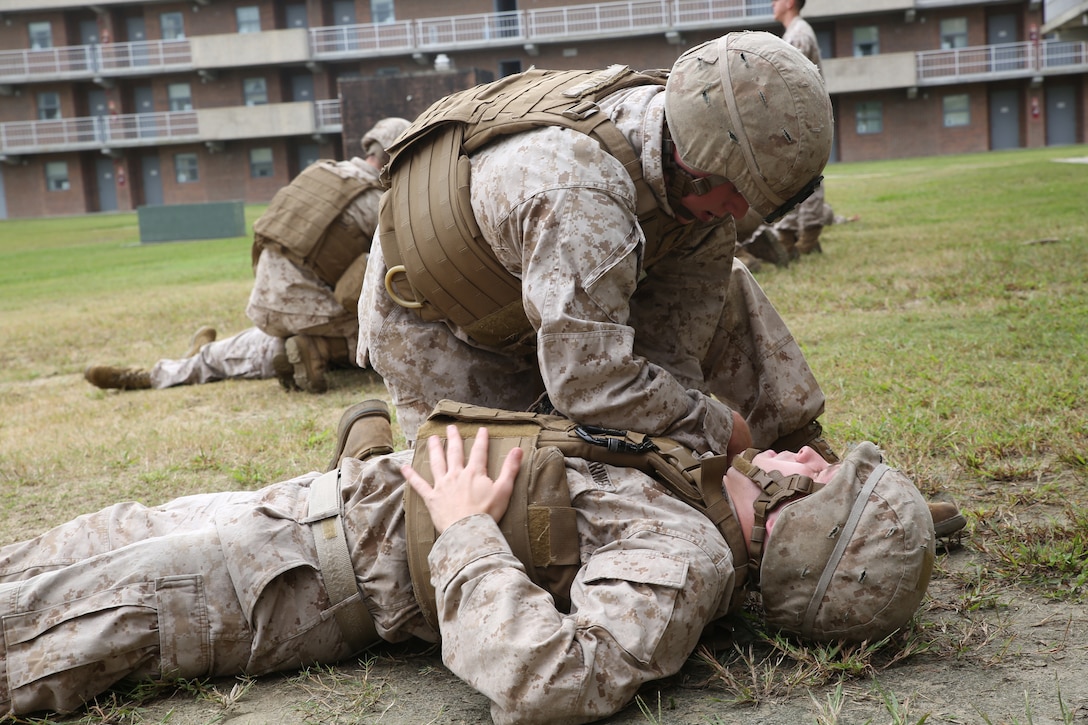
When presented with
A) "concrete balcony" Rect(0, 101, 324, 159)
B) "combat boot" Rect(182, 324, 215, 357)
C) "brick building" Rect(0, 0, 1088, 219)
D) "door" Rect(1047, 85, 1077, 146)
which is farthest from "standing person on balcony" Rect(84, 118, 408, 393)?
"door" Rect(1047, 85, 1077, 146)

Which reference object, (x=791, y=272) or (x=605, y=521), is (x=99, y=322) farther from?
(x=605, y=521)

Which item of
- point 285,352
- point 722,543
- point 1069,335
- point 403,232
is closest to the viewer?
point 722,543

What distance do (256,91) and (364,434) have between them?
136 feet

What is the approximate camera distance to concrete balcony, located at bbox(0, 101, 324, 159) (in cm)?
4022

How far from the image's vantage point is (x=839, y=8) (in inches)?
1490

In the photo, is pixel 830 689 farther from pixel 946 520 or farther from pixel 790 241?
pixel 790 241

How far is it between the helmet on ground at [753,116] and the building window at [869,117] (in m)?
40.0

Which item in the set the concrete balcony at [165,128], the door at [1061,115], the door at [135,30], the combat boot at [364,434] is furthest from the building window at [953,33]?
the combat boot at [364,434]

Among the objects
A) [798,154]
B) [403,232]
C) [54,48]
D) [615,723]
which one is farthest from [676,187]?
[54,48]

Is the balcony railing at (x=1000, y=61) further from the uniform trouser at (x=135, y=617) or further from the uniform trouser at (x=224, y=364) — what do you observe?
the uniform trouser at (x=135, y=617)

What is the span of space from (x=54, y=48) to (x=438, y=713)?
1787 inches

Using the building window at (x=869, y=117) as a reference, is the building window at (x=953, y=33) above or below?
above

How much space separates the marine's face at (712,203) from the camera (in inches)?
110

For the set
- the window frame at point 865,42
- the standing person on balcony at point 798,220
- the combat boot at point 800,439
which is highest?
the window frame at point 865,42
